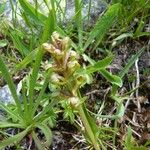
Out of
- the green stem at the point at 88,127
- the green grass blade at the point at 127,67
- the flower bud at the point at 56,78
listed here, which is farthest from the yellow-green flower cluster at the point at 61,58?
the green grass blade at the point at 127,67

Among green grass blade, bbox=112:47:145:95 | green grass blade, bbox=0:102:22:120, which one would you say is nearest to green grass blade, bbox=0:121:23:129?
green grass blade, bbox=0:102:22:120

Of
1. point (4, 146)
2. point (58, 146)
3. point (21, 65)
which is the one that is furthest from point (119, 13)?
point (4, 146)

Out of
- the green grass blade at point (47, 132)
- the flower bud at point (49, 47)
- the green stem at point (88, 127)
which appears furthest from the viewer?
the green grass blade at point (47, 132)

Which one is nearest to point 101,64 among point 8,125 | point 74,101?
point 74,101

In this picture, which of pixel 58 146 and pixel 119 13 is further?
pixel 119 13

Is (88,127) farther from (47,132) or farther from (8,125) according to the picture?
(8,125)

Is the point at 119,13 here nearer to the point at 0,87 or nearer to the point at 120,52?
the point at 120,52

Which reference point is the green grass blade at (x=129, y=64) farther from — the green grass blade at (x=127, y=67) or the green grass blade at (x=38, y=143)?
the green grass blade at (x=38, y=143)

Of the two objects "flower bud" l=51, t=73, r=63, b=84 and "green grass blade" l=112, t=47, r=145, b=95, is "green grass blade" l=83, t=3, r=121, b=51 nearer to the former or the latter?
"green grass blade" l=112, t=47, r=145, b=95
